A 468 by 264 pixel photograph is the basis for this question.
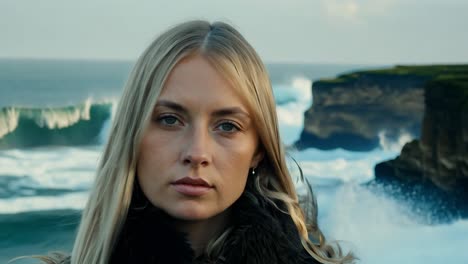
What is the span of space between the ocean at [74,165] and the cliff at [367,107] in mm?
300

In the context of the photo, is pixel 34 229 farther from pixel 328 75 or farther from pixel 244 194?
pixel 244 194

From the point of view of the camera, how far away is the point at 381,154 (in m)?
6.18

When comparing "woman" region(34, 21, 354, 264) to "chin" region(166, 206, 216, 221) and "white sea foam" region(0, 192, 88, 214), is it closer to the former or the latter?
"chin" region(166, 206, 216, 221)

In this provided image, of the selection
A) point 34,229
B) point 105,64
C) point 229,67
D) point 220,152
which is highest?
point 229,67

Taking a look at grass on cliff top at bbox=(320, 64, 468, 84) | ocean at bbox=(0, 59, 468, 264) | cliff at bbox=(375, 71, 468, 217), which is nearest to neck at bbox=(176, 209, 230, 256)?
ocean at bbox=(0, 59, 468, 264)

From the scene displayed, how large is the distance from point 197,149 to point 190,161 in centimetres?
3

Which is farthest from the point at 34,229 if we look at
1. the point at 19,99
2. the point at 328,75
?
the point at 328,75

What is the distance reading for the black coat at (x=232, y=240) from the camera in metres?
1.49

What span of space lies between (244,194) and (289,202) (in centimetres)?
14

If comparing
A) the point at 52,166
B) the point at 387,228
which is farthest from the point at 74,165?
the point at 387,228

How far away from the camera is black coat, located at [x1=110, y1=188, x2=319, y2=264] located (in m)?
1.49

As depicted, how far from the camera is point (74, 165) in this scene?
17.6 feet

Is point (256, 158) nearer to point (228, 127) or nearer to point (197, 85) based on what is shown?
point (228, 127)

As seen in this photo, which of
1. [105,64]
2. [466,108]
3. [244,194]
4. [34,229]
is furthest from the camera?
[466,108]
